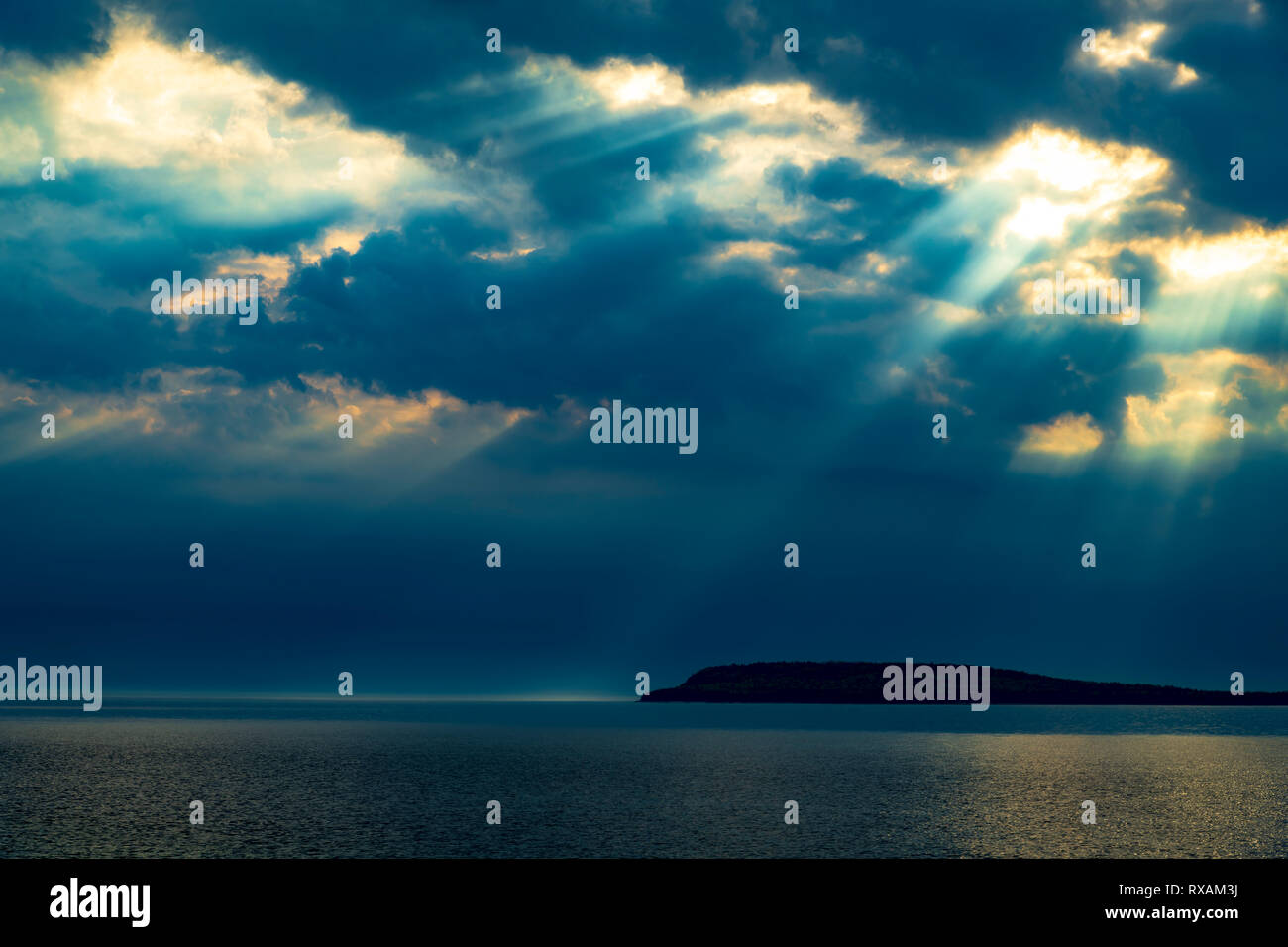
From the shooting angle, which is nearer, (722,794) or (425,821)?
(425,821)

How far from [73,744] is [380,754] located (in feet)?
231

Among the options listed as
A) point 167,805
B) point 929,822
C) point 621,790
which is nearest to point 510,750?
point 621,790

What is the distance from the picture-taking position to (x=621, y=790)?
9038 centimetres

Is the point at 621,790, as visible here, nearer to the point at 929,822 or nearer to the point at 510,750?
the point at 929,822

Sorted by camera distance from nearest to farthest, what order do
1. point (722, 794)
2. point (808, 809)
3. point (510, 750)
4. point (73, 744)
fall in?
1. point (808, 809)
2. point (722, 794)
3. point (510, 750)
4. point (73, 744)

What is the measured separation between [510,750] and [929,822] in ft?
327

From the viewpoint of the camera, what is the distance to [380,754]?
483ft
